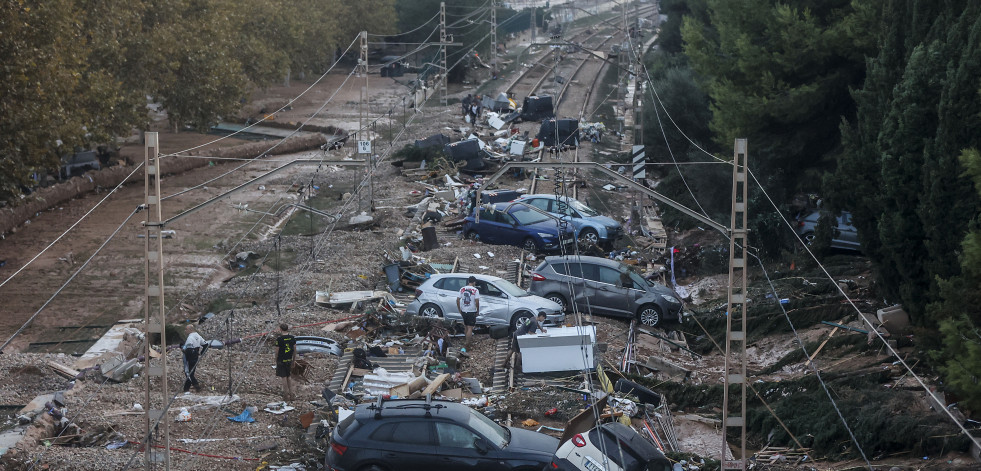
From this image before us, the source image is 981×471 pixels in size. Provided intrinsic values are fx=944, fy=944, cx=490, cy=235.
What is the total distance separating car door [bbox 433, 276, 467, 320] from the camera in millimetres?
21609

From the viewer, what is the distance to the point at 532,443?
43.5ft

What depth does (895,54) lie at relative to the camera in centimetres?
2044

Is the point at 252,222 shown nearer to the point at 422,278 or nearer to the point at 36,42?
the point at 36,42

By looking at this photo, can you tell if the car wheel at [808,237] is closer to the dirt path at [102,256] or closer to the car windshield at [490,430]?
the car windshield at [490,430]

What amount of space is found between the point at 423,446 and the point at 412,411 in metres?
0.54

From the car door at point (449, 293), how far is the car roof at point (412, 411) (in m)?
8.08

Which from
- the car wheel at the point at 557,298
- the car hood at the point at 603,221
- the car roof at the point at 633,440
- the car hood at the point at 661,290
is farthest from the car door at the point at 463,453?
the car hood at the point at 603,221

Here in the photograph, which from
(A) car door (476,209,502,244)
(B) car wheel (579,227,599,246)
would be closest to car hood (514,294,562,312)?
(B) car wheel (579,227,599,246)

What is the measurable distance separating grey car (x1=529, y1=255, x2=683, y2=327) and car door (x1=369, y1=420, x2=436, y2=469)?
1006 centimetres

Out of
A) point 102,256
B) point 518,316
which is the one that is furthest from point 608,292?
point 102,256

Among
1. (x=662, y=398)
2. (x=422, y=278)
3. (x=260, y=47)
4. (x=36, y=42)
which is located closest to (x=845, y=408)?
(x=662, y=398)

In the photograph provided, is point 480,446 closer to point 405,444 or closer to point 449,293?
point 405,444

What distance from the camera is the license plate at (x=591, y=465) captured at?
1233cm

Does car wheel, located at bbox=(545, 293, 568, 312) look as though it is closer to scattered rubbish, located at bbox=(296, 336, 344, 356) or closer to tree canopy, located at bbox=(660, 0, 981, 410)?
scattered rubbish, located at bbox=(296, 336, 344, 356)
